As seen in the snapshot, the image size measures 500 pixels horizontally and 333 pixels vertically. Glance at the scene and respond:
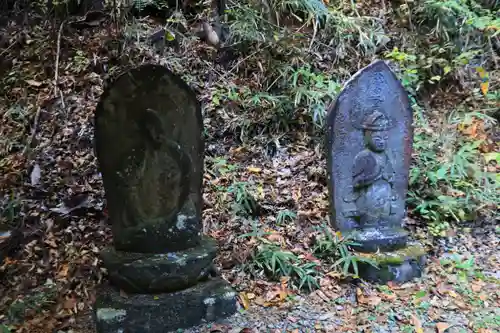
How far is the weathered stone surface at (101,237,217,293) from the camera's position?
8.55ft

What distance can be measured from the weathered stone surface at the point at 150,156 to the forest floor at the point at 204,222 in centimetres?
69

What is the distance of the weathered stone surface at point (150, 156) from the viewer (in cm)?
262

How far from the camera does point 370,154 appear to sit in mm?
3598

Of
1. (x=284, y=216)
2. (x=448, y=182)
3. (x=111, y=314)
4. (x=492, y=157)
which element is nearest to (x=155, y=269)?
(x=111, y=314)

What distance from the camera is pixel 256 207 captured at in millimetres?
4133

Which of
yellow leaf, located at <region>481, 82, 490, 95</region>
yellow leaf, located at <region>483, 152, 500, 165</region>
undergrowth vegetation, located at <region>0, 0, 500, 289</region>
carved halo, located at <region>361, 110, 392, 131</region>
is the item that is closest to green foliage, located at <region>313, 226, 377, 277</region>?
undergrowth vegetation, located at <region>0, 0, 500, 289</region>

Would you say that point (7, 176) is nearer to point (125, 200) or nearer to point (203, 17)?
point (125, 200)

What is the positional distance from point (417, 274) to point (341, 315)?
87 centimetres

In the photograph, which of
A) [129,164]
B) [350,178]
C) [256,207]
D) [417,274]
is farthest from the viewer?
[256,207]

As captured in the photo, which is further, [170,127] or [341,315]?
[341,315]

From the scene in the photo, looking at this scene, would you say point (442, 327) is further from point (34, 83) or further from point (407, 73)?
point (34, 83)

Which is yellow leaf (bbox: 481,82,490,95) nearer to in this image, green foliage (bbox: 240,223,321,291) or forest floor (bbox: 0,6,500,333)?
forest floor (bbox: 0,6,500,333)

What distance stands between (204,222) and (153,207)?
1.24 meters

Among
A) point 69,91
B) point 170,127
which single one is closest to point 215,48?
point 69,91
